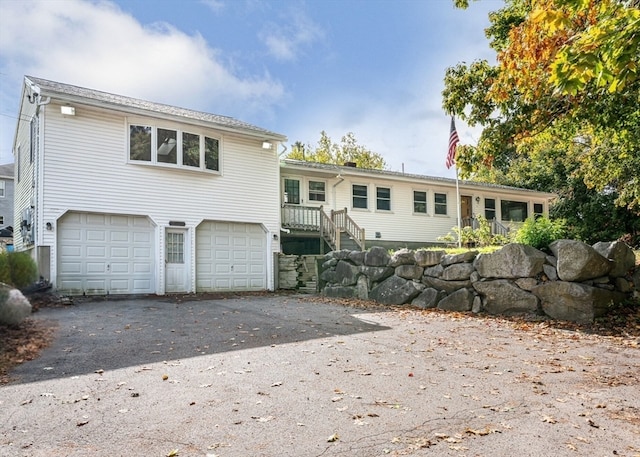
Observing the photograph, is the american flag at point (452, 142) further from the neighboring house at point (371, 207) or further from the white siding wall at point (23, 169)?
the white siding wall at point (23, 169)

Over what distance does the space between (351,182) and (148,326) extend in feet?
43.4

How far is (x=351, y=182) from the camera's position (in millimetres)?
19516

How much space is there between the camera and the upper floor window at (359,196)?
19.6m

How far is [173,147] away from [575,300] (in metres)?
11.8

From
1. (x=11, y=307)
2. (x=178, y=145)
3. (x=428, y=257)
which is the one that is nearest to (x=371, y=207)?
(x=178, y=145)

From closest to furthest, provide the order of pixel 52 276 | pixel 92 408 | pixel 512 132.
Answer: pixel 92 408
pixel 512 132
pixel 52 276

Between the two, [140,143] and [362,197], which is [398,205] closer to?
[362,197]

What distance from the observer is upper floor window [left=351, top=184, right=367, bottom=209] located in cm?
1956

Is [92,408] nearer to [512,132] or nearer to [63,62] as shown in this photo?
[512,132]

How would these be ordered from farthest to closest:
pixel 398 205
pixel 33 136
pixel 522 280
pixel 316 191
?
1. pixel 398 205
2. pixel 316 191
3. pixel 33 136
4. pixel 522 280

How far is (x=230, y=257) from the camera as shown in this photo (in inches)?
592

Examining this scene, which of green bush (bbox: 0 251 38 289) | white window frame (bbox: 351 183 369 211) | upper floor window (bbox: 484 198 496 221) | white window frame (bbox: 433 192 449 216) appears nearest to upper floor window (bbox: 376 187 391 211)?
white window frame (bbox: 351 183 369 211)

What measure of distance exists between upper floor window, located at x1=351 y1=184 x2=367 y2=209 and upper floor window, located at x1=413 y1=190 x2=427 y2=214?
2.79 metres

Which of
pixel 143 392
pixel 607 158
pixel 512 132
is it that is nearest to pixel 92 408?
pixel 143 392
